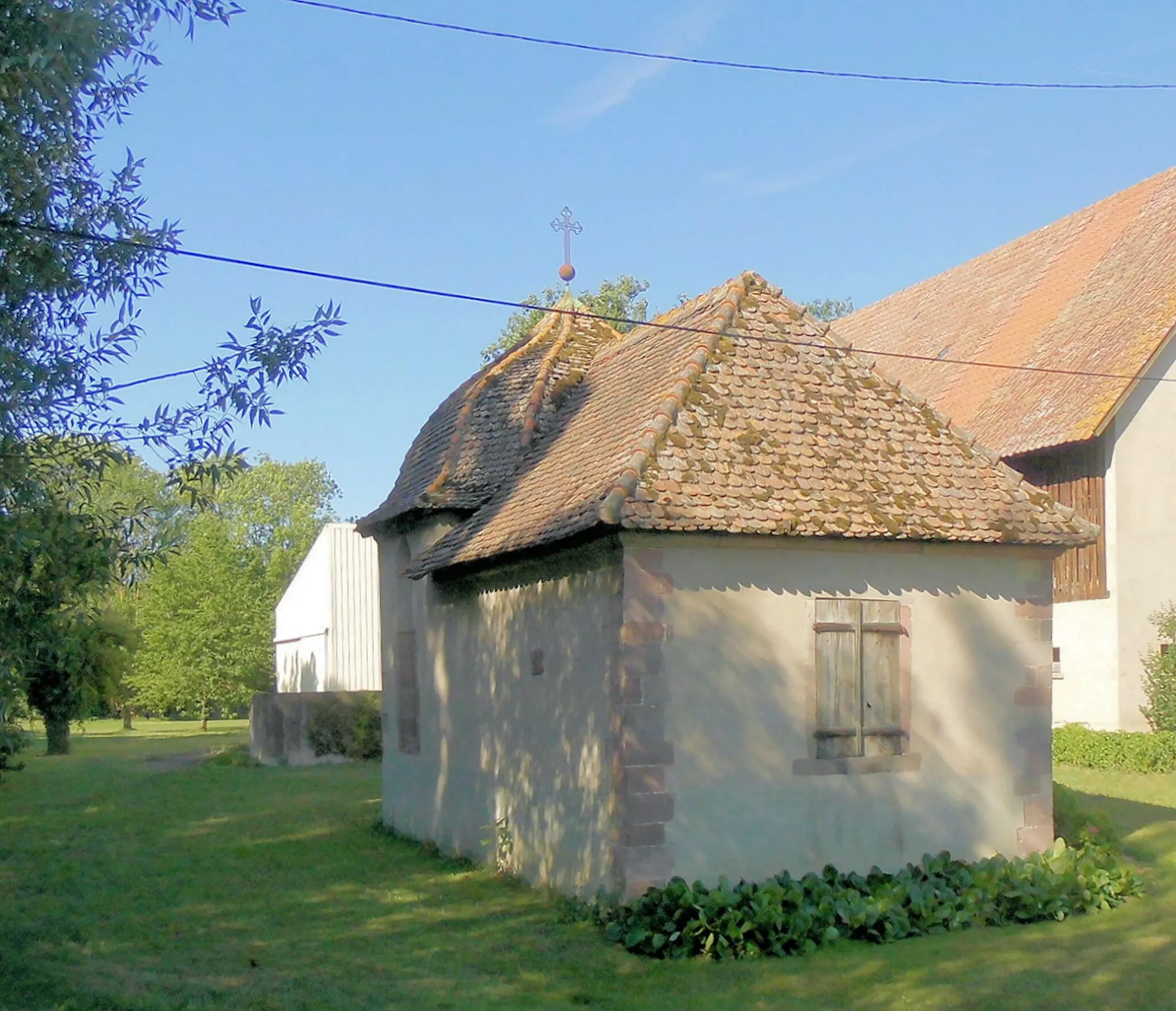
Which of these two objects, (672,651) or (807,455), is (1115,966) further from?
(807,455)

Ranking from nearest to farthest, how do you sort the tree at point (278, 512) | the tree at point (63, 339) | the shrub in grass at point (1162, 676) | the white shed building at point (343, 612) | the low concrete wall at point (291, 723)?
1. the tree at point (63, 339)
2. the shrub in grass at point (1162, 676)
3. the low concrete wall at point (291, 723)
4. the white shed building at point (343, 612)
5. the tree at point (278, 512)

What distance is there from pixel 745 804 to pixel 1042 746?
3.33 m

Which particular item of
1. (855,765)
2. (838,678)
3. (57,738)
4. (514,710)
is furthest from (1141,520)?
(57,738)

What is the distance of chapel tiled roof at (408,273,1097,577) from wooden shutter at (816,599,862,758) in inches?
32.1

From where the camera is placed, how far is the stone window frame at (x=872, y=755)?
12055mm

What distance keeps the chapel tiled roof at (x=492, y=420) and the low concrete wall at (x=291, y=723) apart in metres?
14.0

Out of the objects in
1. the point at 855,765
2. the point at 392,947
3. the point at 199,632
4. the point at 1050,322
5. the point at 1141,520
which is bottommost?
the point at 392,947

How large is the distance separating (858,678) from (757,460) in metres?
2.17

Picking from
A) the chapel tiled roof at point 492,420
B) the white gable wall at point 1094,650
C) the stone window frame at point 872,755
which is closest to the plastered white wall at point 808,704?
the stone window frame at point 872,755

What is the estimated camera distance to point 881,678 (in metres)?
12.5

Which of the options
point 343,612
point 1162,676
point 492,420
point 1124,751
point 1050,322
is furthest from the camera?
point 343,612

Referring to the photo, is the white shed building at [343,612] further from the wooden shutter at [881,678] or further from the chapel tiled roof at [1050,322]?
the wooden shutter at [881,678]

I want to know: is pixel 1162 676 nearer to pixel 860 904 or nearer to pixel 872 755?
pixel 872 755

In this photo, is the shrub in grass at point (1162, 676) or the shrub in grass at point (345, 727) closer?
the shrub in grass at point (1162, 676)
